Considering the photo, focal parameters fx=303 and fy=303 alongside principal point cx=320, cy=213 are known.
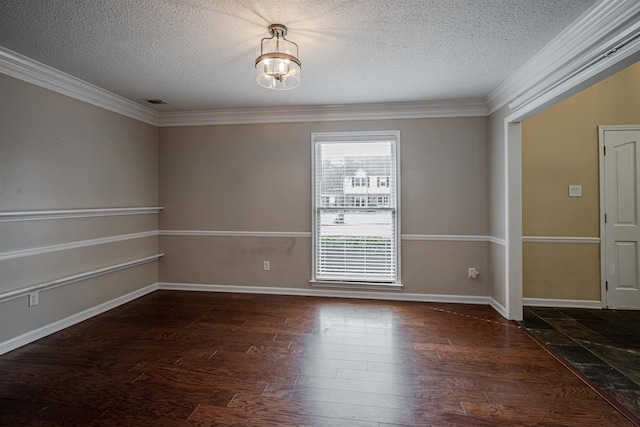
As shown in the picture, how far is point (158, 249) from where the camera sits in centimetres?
431

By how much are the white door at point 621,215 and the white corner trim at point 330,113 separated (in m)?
1.44

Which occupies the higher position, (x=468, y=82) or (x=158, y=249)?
(x=468, y=82)

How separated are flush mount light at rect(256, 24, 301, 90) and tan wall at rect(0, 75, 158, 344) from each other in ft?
7.24

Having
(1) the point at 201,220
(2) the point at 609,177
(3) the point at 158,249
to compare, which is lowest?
(3) the point at 158,249

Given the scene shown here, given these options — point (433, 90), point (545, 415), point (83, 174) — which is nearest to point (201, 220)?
point (83, 174)

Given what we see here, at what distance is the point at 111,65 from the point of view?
9.00 feet

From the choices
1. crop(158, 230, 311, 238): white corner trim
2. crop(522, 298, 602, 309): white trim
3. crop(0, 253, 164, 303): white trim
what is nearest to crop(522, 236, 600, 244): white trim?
crop(522, 298, 602, 309): white trim

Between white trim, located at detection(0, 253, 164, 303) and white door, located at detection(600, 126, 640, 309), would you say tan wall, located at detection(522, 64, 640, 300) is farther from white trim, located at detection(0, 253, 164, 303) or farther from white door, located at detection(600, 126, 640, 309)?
white trim, located at detection(0, 253, 164, 303)

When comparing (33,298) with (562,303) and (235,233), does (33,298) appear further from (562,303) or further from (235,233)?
(562,303)

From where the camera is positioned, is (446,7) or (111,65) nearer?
(446,7)

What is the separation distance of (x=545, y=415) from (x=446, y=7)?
8.35 ft

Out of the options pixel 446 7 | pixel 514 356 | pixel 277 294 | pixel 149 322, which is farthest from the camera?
pixel 277 294

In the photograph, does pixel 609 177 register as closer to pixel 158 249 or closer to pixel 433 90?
pixel 433 90

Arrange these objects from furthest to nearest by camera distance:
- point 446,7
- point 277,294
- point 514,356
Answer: point 277,294, point 514,356, point 446,7
